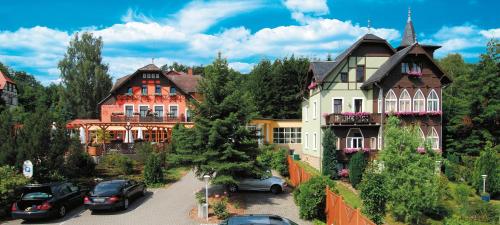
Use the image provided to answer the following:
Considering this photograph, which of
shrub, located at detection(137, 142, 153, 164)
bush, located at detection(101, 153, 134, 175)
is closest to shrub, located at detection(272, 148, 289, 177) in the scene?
shrub, located at detection(137, 142, 153, 164)

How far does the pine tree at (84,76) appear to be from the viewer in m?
51.2

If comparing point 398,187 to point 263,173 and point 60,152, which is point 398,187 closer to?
point 263,173

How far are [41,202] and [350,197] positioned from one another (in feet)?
51.2

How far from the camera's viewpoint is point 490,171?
2552 cm

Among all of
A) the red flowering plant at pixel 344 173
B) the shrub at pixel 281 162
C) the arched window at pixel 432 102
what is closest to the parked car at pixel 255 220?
the shrub at pixel 281 162

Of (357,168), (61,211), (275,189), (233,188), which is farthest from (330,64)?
Result: (61,211)

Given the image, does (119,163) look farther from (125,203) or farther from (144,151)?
(125,203)

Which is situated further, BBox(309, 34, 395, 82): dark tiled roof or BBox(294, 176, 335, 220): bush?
BBox(309, 34, 395, 82): dark tiled roof

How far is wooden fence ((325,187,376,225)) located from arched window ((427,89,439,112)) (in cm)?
1698

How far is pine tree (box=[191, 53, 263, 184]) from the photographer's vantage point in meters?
18.6

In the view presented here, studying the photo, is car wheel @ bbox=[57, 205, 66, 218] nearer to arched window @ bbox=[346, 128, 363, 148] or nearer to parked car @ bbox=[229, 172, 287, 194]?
parked car @ bbox=[229, 172, 287, 194]

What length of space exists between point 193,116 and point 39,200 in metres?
7.56

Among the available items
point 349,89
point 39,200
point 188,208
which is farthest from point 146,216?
point 349,89

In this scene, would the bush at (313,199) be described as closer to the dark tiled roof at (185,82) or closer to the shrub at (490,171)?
the shrub at (490,171)
